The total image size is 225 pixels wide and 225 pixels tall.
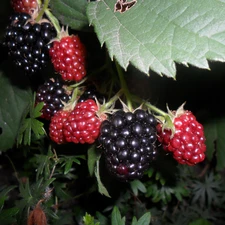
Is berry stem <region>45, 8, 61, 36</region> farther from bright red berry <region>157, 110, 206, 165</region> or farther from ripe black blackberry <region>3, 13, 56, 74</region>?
bright red berry <region>157, 110, 206, 165</region>

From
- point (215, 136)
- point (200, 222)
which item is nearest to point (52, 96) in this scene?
point (215, 136)

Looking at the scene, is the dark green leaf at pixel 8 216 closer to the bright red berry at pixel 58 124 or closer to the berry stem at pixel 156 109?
the bright red berry at pixel 58 124

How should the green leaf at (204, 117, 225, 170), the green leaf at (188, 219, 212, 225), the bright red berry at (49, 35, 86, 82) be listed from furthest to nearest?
1. the green leaf at (188, 219, 212, 225)
2. the green leaf at (204, 117, 225, 170)
3. the bright red berry at (49, 35, 86, 82)

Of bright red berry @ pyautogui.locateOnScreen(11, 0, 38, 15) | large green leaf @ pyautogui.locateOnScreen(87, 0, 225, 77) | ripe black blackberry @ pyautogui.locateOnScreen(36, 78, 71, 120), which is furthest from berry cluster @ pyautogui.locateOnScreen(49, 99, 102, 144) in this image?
bright red berry @ pyautogui.locateOnScreen(11, 0, 38, 15)

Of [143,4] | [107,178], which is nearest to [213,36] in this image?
[143,4]

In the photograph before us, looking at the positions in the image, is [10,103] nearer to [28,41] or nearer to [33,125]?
[33,125]

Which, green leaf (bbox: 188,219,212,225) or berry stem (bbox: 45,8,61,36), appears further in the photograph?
green leaf (bbox: 188,219,212,225)

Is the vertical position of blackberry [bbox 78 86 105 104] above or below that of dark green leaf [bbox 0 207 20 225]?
above
